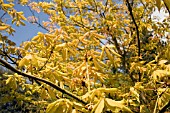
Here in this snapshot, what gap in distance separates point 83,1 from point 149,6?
6.32 feet

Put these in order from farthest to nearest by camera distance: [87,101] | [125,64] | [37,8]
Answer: [37,8] → [125,64] → [87,101]

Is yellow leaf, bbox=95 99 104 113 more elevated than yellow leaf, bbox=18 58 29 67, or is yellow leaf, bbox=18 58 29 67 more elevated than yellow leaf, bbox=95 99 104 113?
yellow leaf, bbox=18 58 29 67

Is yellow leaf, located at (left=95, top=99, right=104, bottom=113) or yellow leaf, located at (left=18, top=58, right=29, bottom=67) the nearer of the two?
yellow leaf, located at (left=95, top=99, right=104, bottom=113)

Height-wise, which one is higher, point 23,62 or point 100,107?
point 23,62

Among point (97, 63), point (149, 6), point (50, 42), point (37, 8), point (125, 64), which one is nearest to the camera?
point (97, 63)

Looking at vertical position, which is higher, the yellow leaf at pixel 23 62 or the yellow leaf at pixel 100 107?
the yellow leaf at pixel 23 62

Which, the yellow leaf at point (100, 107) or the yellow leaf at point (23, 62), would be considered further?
the yellow leaf at point (23, 62)

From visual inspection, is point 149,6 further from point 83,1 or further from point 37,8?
point 37,8

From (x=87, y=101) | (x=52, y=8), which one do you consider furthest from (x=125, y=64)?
(x=87, y=101)

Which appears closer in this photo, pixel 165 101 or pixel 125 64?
pixel 165 101

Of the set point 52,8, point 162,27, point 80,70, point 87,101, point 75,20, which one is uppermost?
point 52,8

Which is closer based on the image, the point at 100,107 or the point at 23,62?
the point at 100,107

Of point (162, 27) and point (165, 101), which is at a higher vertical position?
point (162, 27)

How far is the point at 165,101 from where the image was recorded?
215cm
